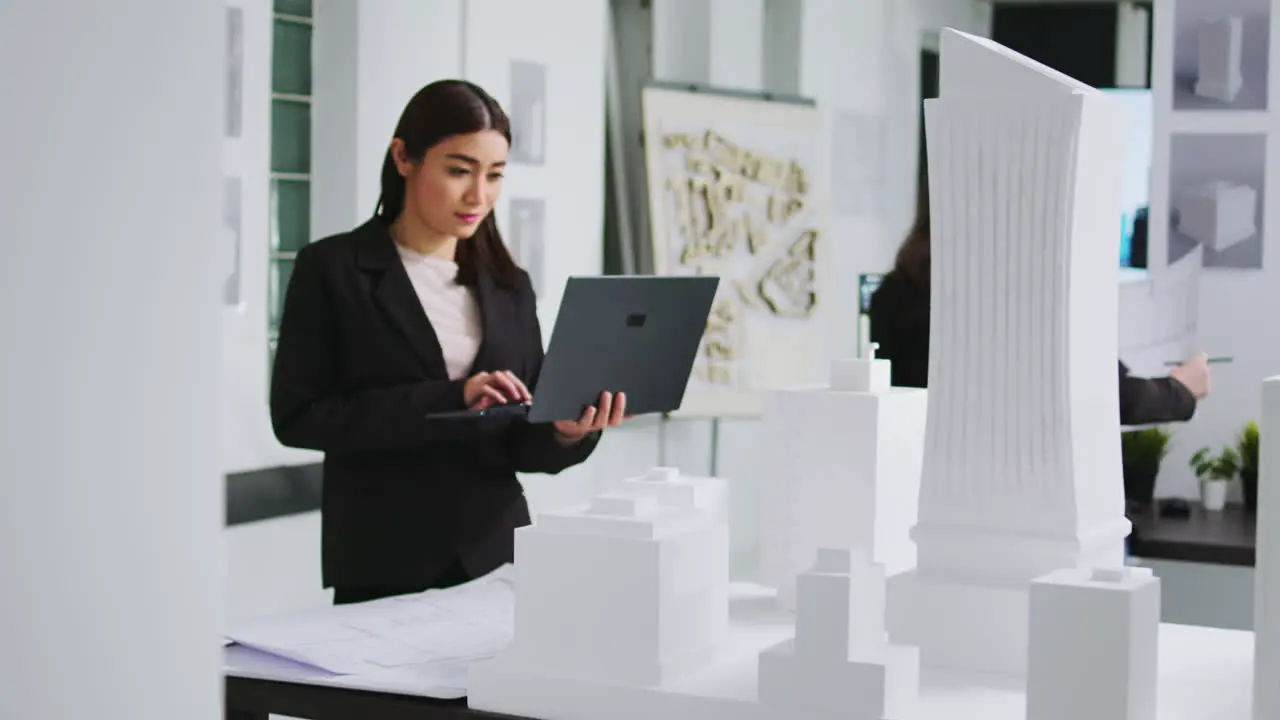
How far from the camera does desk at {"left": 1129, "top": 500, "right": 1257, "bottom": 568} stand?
3900 millimetres

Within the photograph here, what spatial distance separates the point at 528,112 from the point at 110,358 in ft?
15.2

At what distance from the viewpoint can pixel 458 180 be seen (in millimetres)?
2568

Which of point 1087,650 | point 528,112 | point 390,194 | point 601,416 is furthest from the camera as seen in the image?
point 528,112

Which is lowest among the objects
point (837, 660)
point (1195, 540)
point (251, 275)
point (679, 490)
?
point (1195, 540)

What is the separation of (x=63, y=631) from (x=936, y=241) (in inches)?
44.1

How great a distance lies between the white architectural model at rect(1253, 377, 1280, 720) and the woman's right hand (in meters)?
1.26

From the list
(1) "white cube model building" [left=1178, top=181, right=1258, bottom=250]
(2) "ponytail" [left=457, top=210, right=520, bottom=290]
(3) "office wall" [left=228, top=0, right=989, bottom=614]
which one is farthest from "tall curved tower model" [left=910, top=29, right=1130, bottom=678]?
(1) "white cube model building" [left=1178, top=181, right=1258, bottom=250]

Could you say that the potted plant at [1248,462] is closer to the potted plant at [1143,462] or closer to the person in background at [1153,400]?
the potted plant at [1143,462]

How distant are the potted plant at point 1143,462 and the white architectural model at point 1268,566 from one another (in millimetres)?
3397

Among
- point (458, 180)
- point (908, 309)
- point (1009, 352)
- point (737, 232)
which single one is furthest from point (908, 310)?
point (737, 232)

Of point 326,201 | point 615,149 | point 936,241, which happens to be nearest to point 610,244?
point 615,149

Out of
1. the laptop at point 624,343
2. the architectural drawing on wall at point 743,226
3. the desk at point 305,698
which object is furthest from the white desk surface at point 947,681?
the architectural drawing on wall at point 743,226

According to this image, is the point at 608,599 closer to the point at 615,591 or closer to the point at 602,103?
the point at 615,591

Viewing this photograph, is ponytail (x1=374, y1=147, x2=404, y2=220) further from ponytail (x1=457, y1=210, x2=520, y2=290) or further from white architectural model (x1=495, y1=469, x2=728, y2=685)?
white architectural model (x1=495, y1=469, x2=728, y2=685)
